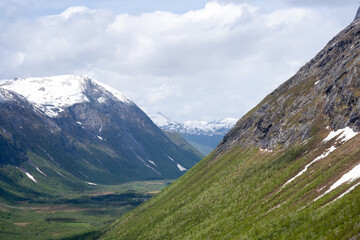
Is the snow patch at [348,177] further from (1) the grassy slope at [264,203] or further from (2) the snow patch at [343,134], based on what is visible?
(2) the snow patch at [343,134]

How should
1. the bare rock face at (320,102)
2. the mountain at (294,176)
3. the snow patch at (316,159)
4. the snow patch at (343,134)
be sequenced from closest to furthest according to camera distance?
the mountain at (294,176) → the snow patch at (343,134) → the snow patch at (316,159) → the bare rock face at (320,102)

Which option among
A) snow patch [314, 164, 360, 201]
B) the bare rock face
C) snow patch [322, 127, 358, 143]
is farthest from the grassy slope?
the bare rock face

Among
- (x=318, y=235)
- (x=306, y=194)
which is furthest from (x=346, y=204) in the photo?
(x=306, y=194)

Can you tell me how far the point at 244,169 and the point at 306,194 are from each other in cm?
6958

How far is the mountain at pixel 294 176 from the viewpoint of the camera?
228 ft

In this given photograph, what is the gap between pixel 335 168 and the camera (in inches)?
3438

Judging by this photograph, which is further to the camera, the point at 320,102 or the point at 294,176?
the point at 320,102

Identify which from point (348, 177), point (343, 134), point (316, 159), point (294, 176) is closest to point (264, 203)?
point (294, 176)

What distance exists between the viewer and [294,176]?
109 meters

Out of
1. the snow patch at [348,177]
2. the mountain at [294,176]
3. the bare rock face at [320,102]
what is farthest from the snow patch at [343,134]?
the snow patch at [348,177]

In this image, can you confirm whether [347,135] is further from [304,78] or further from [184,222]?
[304,78]

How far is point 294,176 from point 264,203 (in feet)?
44.3

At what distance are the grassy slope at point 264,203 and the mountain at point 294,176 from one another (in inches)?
9.7

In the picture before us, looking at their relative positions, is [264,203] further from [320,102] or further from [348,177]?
[320,102]
